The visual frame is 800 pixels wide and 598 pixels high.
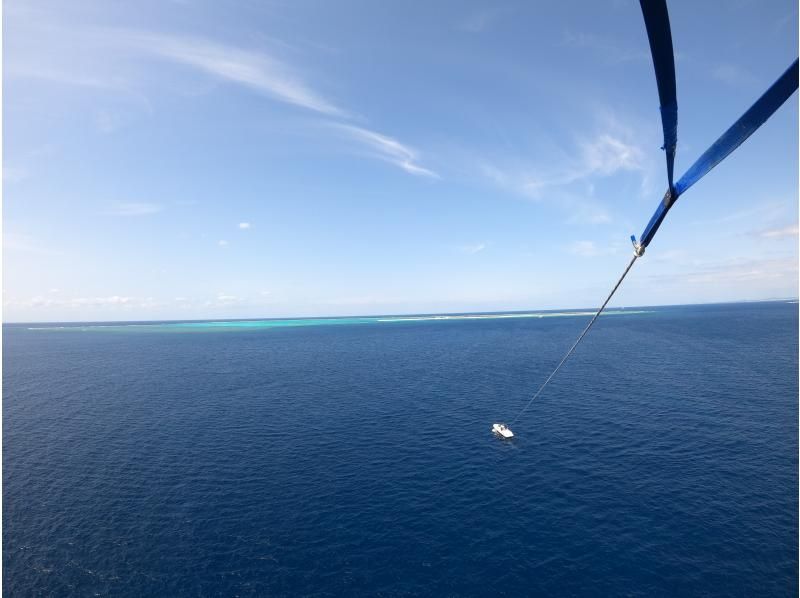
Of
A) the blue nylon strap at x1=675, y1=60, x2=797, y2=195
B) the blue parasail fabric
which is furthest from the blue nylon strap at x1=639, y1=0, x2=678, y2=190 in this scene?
the blue nylon strap at x1=675, y1=60, x2=797, y2=195

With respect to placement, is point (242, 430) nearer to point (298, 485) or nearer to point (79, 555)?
point (298, 485)

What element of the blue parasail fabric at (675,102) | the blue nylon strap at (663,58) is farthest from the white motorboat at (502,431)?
the blue nylon strap at (663,58)

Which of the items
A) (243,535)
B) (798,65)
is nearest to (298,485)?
(243,535)

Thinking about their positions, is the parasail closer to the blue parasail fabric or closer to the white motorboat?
the blue parasail fabric

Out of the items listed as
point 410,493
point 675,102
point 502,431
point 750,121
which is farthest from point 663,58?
point 502,431

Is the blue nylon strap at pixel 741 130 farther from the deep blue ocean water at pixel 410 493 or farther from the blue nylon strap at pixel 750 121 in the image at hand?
the deep blue ocean water at pixel 410 493
